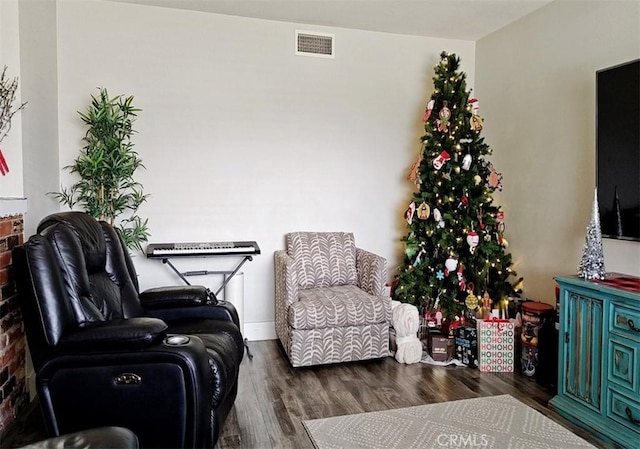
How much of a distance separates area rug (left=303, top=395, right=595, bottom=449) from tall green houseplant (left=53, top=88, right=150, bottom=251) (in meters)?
2.13

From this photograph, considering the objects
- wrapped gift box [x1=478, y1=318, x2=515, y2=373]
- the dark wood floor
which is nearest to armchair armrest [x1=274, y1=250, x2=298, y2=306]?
the dark wood floor

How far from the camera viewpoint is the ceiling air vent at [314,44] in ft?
13.4

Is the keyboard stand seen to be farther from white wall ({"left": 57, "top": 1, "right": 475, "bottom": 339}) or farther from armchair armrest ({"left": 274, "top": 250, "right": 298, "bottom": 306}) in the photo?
armchair armrest ({"left": 274, "top": 250, "right": 298, "bottom": 306})

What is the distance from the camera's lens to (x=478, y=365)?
3383 millimetres

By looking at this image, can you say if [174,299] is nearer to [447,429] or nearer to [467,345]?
[447,429]

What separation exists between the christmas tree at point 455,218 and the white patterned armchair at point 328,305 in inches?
14.5

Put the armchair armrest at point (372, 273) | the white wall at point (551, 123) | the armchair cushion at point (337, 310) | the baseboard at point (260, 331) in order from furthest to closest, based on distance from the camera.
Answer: the baseboard at point (260, 331), the armchair armrest at point (372, 273), the armchair cushion at point (337, 310), the white wall at point (551, 123)

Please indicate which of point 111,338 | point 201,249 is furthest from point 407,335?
point 111,338

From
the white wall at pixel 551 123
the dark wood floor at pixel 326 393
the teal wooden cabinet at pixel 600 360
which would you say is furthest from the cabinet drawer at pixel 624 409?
the white wall at pixel 551 123

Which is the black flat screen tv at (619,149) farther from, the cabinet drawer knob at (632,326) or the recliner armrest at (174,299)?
the recliner armrest at (174,299)

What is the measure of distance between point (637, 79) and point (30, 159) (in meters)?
3.59

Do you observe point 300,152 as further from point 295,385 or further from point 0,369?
point 0,369

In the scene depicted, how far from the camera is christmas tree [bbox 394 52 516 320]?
3689 mm

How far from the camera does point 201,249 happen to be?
3.51 m
